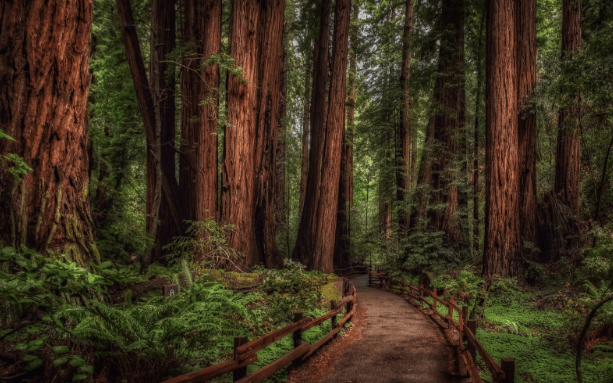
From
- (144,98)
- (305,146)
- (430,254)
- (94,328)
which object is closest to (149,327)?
(94,328)

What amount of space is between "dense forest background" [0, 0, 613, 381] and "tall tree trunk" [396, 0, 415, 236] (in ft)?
0.73

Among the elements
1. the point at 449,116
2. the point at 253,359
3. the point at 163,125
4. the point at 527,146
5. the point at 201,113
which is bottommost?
the point at 253,359

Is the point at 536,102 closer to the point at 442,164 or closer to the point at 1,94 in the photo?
the point at 442,164

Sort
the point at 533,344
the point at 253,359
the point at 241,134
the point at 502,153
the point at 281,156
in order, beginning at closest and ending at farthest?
the point at 253,359 → the point at 533,344 → the point at 241,134 → the point at 502,153 → the point at 281,156

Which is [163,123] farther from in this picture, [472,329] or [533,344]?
[533,344]

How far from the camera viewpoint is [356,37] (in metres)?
23.5

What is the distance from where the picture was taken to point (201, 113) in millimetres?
11719

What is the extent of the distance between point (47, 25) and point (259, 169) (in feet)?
28.3

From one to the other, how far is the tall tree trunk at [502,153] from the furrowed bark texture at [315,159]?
670cm

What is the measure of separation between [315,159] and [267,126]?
3654 millimetres

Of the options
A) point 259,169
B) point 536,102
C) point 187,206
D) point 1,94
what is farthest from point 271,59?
point 1,94

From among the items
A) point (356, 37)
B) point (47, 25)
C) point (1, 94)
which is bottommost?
point (1, 94)

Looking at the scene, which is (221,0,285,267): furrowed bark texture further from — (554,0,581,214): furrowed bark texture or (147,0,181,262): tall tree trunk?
(554,0,581,214): furrowed bark texture

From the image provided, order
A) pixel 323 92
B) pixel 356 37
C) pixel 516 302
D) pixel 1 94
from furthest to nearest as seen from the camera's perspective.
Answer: pixel 356 37, pixel 323 92, pixel 516 302, pixel 1 94
